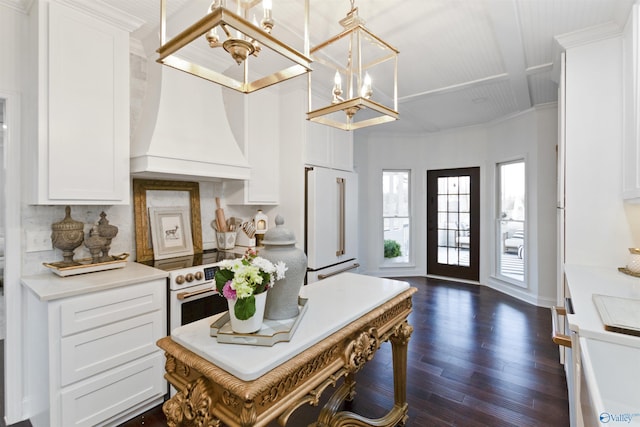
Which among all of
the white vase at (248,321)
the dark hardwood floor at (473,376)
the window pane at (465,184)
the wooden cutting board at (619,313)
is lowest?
the dark hardwood floor at (473,376)

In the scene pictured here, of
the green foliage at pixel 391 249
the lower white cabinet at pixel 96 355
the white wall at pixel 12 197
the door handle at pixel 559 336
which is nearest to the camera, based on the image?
the door handle at pixel 559 336

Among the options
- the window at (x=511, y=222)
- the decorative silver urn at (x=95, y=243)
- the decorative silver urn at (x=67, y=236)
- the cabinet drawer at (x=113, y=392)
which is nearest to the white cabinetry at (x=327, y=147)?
the decorative silver urn at (x=95, y=243)

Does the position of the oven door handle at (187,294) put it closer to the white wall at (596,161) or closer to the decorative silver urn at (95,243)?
the decorative silver urn at (95,243)

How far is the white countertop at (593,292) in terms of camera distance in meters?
1.29

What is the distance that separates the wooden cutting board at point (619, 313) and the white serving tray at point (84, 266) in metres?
2.88

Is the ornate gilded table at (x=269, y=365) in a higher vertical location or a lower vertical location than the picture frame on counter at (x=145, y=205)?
lower

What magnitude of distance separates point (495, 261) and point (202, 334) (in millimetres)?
5120

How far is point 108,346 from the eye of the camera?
1.91 m

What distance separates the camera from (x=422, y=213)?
584cm

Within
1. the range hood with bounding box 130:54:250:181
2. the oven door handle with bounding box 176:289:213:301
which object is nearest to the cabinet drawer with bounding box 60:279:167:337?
the oven door handle with bounding box 176:289:213:301

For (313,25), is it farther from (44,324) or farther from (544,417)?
(544,417)

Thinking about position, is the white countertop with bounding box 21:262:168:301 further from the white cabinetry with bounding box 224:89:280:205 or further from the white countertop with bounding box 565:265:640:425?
the white countertop with bounding box 565:265:640:425

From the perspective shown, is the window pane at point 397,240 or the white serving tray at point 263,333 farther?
the window pane at point 397,240

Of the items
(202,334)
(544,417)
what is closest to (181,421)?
(202,334)
